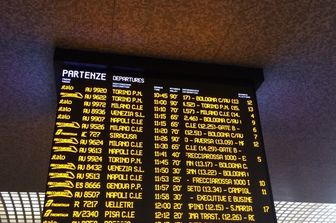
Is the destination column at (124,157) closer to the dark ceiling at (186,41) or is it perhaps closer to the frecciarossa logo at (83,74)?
the frecciarossa logo at (83,74)

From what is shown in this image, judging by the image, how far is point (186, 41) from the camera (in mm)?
4238

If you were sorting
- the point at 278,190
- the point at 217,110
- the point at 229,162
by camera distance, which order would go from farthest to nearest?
1. the point at 278,190
2. the point at 217,110
3. the point at 229,162

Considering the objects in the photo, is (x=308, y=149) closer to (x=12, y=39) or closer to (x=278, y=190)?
(x=278, y=190)

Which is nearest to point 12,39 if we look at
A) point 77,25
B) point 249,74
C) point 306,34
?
point 77,25

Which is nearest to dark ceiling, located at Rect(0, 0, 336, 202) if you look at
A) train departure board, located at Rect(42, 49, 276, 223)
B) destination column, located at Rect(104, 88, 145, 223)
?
train departure board, located at Rect(42, 49, 276, 223)

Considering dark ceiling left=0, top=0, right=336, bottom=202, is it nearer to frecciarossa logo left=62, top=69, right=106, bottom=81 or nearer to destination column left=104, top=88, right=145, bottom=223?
frecciarossa logo left=62, top=69, right=106, bottom=81

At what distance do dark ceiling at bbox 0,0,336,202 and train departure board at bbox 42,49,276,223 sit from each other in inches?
9.9

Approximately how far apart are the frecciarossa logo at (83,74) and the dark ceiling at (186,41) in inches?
11.9

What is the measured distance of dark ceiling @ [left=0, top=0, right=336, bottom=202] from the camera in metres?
3.78

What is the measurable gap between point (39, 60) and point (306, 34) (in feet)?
10.2

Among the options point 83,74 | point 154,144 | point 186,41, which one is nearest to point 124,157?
point 154,144

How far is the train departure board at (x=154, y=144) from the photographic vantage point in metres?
3.54

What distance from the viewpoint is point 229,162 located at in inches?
158

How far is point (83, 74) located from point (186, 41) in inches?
49.0
